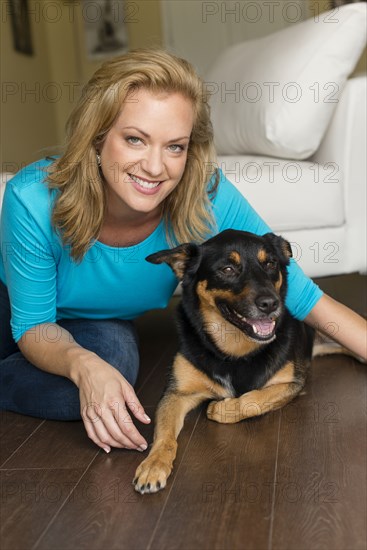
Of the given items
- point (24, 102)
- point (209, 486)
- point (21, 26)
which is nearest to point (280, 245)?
point (209, 486)

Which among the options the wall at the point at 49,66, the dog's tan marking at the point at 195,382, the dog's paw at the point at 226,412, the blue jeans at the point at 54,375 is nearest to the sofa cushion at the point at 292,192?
the blue jeans at the point at 54,375

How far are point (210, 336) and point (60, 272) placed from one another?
1.76 feet

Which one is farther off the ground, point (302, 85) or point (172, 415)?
point (302, 85)

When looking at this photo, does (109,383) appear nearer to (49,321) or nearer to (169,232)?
(49,321)

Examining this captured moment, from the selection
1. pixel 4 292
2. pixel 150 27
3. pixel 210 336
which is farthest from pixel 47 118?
pixel 210 336

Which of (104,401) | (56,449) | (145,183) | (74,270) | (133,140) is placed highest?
(133,140)

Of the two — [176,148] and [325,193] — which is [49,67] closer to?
[325,193]

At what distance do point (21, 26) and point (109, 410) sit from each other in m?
4.86

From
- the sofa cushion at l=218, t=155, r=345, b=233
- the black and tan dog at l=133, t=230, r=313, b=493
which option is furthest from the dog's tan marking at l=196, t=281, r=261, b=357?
the sofa cushion at l=218, t=155, r=345, b=233

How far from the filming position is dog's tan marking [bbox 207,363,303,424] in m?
2.06

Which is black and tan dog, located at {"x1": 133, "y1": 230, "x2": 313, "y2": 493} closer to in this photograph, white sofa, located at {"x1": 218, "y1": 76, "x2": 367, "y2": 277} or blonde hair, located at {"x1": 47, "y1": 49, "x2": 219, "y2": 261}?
blonde hair, located at {"x1": 47, "y1": 49, "x2": 219, "y2": 261}

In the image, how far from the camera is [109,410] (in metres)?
1.79

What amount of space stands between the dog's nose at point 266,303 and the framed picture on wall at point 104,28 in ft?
17.3

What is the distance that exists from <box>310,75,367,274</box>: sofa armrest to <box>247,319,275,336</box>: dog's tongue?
3.65 ft
